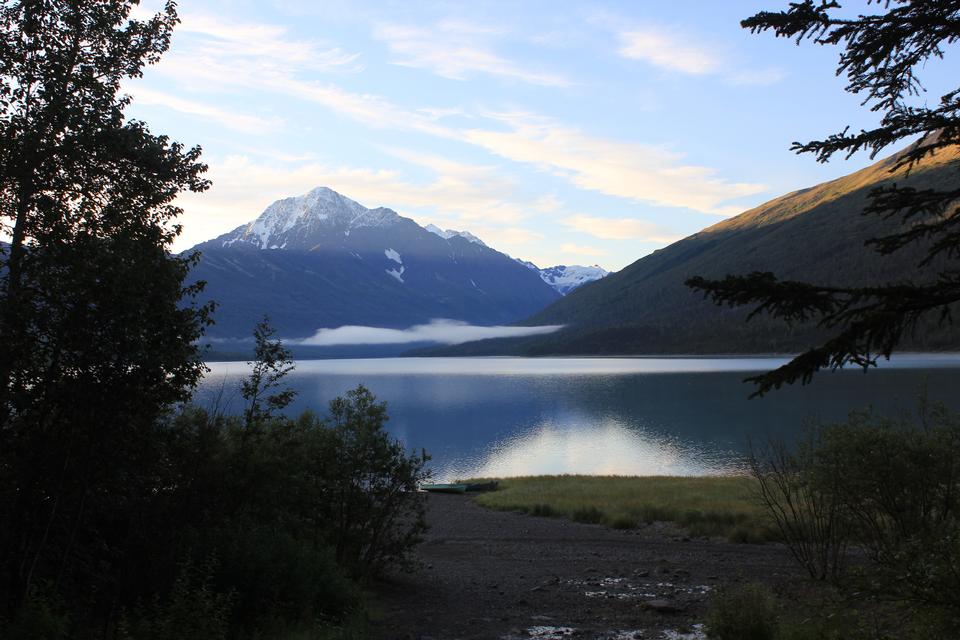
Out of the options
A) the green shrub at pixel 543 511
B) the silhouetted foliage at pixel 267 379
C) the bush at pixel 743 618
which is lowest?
the green shrub at pixel 543 511

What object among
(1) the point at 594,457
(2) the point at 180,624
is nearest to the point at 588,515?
(2) the point at 180,624

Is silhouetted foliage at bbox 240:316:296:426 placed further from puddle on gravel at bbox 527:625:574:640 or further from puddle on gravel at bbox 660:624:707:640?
puddle on gravel at bbox 660:624:707:640

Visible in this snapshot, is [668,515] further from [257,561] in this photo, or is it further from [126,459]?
[126,459]

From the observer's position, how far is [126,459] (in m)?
9.56

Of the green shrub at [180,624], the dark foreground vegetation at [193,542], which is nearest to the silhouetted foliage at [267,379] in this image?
the dark foreground vegetation at [193,542]

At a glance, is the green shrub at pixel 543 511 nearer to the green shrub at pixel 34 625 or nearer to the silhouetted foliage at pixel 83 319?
the silhouetted foliage at pixel 83 319

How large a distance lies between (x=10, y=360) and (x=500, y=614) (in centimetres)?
991

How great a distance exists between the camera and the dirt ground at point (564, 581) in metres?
12.9

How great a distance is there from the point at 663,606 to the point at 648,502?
16277 mm

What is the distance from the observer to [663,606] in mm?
13648

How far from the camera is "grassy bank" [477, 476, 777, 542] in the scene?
23719 millimetres

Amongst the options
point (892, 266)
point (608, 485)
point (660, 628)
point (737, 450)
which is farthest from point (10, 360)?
point (892, 266)

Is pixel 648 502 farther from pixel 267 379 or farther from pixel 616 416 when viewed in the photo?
pixel 616 416

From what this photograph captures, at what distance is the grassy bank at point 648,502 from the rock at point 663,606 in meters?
6.53
